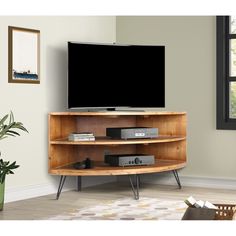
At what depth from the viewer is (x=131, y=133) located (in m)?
4.43

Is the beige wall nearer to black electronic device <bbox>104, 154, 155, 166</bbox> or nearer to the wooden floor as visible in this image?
the wooden floor

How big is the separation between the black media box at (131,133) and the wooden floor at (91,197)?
1.74ft

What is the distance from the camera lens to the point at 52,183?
4535 mm

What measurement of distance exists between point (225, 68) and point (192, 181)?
46.7 inches

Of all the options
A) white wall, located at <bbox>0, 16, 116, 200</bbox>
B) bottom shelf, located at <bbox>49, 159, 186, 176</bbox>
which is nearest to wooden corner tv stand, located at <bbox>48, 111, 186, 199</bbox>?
bottom shelf, located at <bbox>49, 159, 186, 176</bbox>

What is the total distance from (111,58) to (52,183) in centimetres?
128

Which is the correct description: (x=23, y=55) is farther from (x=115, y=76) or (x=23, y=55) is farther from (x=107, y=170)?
(x=107, y=170)

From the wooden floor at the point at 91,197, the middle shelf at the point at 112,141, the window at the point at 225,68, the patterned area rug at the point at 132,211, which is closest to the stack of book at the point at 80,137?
the middle shelf at the point at 112,141

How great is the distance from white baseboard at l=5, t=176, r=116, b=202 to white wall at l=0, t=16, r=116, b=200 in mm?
22

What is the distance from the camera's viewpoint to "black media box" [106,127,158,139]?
14.5ft

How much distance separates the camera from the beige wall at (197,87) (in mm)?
4867
